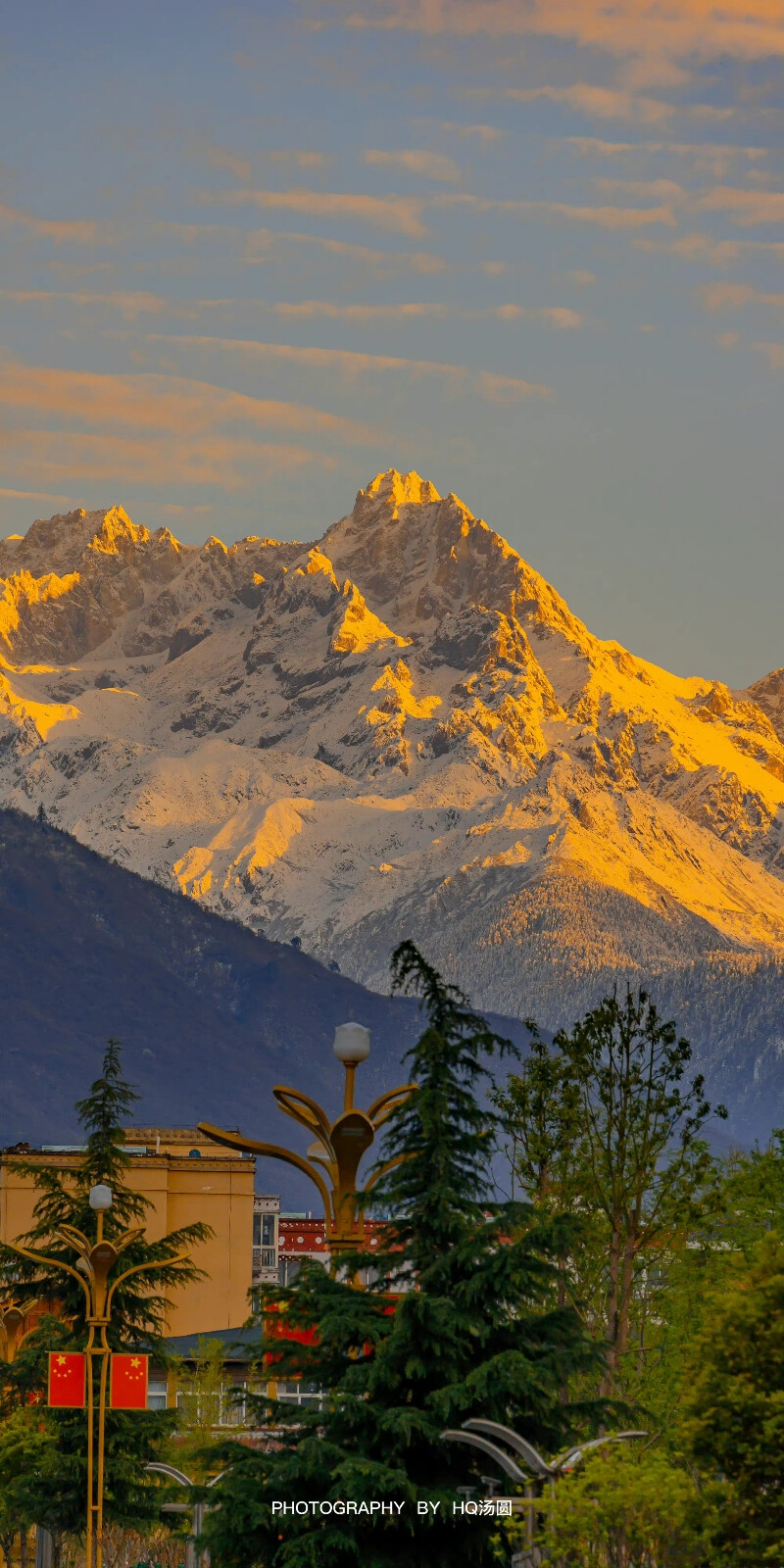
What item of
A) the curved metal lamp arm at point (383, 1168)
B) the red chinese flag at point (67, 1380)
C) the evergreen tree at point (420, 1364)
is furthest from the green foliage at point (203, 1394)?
the evergreen tree at point (420, 1364)

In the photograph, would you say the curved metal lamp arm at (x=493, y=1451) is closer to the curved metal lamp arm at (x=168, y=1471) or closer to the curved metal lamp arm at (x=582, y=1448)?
the curved metal lamp arm at (x=582, y=1448)

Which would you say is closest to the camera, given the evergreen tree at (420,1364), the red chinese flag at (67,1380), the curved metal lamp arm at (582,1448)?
the curved metal lamp arm at (582,1448)

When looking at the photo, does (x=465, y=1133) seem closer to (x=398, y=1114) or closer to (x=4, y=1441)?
(x=398, y=1114)

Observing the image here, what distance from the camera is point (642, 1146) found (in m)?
55.0

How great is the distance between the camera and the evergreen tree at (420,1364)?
37.3 metres

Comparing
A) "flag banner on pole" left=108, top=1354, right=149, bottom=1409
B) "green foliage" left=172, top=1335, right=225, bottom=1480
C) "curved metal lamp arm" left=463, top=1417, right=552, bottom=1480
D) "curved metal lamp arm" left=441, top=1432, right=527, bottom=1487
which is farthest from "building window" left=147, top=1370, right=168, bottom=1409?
"curved metal lamp arm" left=463, top=1417, right=552, bottom=1480

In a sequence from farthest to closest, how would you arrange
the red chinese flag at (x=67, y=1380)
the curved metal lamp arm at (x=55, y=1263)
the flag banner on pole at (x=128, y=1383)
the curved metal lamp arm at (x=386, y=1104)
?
the flag banner on pole at (x=128, y=1383) → the red chinese flag at (x=67, y=1380) → the curved metal lamp arm at (x=55, y=1263) → the curved metal lamp arm at (x=386, y=1104)

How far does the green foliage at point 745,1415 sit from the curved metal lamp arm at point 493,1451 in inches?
119

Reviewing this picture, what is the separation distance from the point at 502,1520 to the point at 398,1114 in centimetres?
659

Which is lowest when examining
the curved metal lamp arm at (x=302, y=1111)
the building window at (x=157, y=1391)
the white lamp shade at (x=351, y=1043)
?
the curved metal lamp arm at (x=302, y=1111)

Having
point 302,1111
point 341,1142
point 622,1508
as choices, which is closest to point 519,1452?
point 622,1508

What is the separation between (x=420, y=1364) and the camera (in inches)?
1474

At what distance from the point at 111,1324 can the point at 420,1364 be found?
20970 mm

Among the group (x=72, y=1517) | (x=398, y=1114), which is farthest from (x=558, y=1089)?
(x=398, y=1114)
